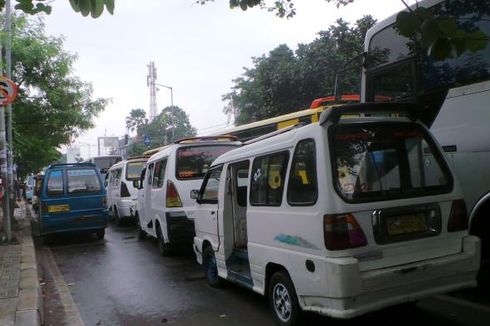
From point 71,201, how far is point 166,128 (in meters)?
50.6

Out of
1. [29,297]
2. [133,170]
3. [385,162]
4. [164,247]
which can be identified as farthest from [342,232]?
[133,170]

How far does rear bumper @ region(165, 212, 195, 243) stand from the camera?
28.8ft

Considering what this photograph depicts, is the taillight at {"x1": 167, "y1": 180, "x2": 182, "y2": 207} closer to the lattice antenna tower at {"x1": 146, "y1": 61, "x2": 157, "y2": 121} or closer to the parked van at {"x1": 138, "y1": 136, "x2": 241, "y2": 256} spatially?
the parked van at {"x1": 138, "y1": 136, "x2": 241, "y2": 256}

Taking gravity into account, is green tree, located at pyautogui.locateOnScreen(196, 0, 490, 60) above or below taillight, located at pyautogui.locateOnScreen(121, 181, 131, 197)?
above

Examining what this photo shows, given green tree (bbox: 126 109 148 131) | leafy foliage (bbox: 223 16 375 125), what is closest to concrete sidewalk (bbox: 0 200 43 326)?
leafy foliage (bbox: 223 16 375 125)

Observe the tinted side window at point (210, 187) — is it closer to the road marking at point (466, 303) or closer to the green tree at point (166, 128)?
the road marking at point (466, 303)

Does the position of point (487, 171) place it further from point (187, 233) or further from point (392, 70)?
point (187, 233)

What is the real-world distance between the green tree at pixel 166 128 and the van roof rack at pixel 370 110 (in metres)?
52.6

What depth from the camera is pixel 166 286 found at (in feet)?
23.8

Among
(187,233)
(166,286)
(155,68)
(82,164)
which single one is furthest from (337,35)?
(155,68)

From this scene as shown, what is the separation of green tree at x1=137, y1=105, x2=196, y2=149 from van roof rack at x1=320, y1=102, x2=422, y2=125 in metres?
52.6

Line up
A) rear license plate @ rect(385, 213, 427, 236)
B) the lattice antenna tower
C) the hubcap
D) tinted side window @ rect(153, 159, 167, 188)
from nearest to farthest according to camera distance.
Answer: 1. rear license plate @ rect(385, 213, 427, 236)
2. the hubcap
3. tinted side window @ rect(153, 159, 167, 188)
4. the lattice antenna tower

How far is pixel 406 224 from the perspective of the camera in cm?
439

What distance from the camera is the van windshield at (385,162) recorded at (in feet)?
14.3
